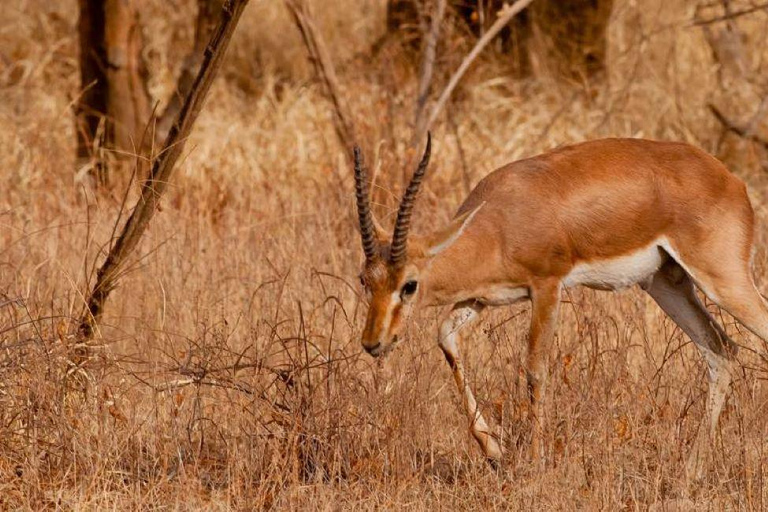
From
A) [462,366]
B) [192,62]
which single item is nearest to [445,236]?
[462,366]

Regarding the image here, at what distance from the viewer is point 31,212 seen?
350 inches

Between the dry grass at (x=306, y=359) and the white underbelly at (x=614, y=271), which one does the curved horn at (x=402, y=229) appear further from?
the white underbelly at (x=614, y=271)

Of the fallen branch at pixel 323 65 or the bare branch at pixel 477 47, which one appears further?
the fallen branch at pixel 323 65

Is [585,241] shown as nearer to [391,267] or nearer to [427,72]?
[391,267]

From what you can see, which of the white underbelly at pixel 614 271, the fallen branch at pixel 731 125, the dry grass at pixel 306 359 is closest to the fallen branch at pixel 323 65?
the dry grass at pixel 306 359

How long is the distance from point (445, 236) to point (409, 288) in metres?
0.31

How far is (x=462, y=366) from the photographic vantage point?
5.92 m

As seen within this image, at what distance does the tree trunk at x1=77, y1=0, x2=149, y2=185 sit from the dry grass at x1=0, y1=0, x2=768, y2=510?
377 millimetres

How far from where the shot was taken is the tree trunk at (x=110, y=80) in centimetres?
970

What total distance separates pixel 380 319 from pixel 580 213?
1187 millimetres

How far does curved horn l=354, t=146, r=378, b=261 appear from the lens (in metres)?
5.22

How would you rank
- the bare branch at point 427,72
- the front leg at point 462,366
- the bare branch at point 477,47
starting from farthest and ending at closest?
the bare branch at point 427,72
the bare branch at point 477,47
the front leg at point 462,366

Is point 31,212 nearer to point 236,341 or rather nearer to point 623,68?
point 236,341

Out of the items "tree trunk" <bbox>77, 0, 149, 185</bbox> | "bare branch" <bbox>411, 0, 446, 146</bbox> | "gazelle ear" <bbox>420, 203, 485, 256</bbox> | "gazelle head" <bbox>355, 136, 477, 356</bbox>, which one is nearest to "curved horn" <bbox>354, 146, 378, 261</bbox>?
"gazelle head" <bbox>355, 136, 477, 356</bbox>
